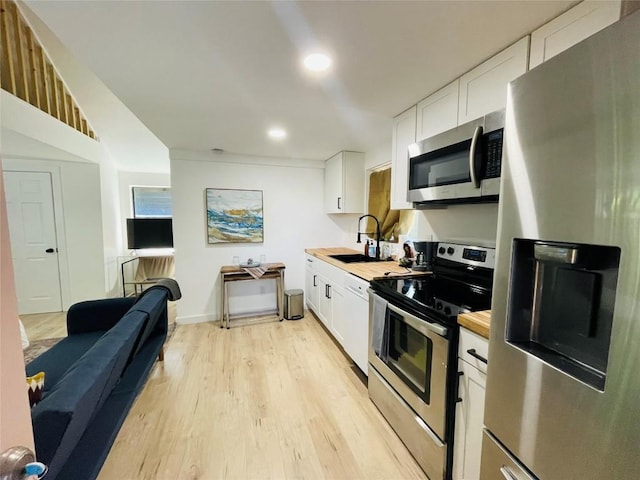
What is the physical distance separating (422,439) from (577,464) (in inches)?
36.4

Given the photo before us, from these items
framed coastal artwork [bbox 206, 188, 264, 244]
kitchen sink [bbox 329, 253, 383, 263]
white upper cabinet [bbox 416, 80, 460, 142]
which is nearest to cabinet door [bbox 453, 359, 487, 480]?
white upper cabinet [bbox 416, 80, 460, 142]

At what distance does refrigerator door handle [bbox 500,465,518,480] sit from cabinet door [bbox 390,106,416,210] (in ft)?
5.35

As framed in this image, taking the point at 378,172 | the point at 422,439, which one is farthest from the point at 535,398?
the point at 378,172

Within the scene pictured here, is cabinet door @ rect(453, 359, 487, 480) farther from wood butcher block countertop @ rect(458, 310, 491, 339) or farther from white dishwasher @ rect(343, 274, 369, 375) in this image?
white dishwasher @ rect(343, 274, 369, 375)

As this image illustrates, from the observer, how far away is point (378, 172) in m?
3.44

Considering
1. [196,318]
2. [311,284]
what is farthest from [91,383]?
[311,284]

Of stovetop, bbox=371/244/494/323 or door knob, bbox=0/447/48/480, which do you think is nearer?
door knob, bbox=0/447/48/480

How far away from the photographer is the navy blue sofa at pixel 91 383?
888 mm

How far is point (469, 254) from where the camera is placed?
1.91 m

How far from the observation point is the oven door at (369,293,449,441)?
54.1 inches

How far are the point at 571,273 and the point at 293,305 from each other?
3.32 meters

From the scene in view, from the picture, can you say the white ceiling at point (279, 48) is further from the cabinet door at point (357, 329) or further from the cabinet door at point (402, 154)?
the cabinet door at point (357, 329)

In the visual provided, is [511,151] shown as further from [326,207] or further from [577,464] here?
[326,207]

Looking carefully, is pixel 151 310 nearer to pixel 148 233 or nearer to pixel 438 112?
pixel 438 112
